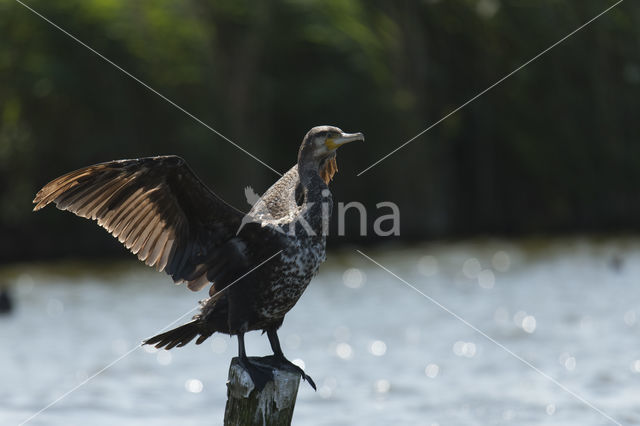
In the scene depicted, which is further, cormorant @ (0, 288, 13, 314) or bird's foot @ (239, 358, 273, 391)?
cormorant @ (0, 288, 13, 314)

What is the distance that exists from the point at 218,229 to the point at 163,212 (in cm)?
37

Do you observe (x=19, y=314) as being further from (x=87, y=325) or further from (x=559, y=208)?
(x=559, y=208)

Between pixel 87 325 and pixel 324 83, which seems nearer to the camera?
pixel 87 325

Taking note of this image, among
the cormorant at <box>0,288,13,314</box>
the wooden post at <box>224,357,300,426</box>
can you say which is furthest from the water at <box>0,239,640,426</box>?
the wooden post at <box>224,357,300,426</box>

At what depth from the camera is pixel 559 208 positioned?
3125 centimetres

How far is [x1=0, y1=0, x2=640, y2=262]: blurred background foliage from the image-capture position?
2338 cm

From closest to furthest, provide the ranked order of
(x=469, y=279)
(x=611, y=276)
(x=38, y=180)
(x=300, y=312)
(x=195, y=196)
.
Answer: (x=195, y=196) → (x=300, y=312) → (x=611, y=276) → (x=469, y=279) → (x=38, y=180)

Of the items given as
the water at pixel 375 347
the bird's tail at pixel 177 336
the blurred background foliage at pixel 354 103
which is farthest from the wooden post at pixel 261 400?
the blurred background foliage at pixel 354 103

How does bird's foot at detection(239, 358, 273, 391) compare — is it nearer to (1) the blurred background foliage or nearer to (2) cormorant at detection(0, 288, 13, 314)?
(2) cormorant at detection(0, 288, 13, 314)

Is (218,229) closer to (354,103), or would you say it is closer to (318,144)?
(318,144)

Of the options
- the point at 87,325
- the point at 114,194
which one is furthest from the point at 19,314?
the point at 114,194

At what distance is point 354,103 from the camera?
89.4ft

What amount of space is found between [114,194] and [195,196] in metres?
0.52

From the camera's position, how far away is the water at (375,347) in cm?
1008
